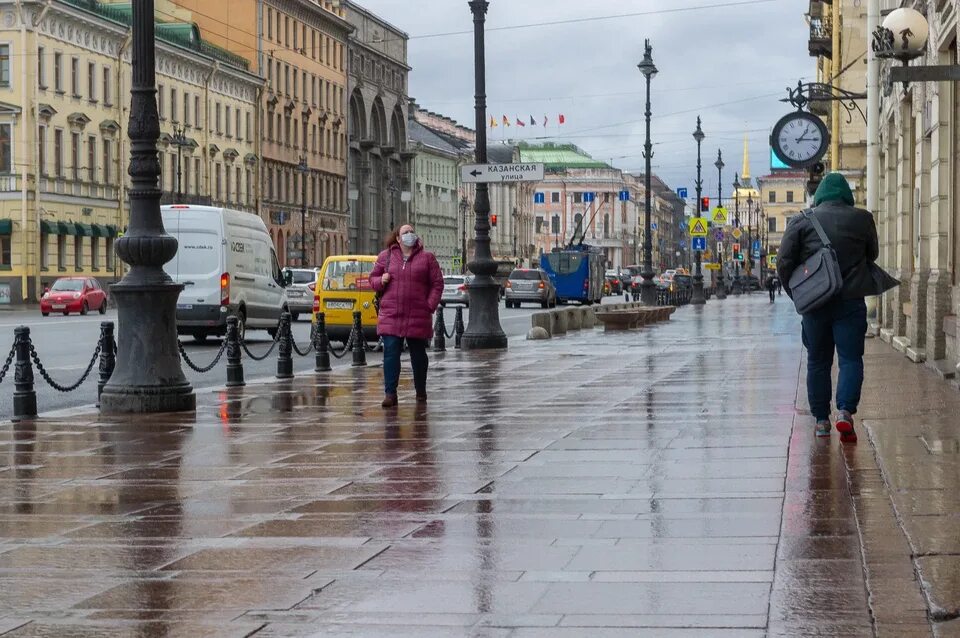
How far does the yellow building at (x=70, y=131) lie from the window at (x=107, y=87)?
1.7 inches

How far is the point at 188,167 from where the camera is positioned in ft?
282

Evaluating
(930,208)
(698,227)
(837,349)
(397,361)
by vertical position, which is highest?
(698,227)

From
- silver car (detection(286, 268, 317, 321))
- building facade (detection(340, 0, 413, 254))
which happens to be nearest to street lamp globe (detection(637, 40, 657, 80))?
silver car (detection(286, 268, 317, 321))

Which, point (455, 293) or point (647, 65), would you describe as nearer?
point (647, 65)

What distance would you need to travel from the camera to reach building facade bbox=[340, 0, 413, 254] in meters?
121

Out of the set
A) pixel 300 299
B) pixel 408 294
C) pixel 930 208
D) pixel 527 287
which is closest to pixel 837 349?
pixel 408 294

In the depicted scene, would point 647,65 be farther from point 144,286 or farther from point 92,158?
point 144,286

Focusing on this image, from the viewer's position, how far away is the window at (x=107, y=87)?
75312mm

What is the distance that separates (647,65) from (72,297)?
20156mm

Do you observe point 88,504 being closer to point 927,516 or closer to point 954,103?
point 927,516

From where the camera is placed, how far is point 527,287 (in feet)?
245

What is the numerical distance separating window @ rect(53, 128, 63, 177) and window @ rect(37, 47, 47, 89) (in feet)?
7.04

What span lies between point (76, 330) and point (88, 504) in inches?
1219

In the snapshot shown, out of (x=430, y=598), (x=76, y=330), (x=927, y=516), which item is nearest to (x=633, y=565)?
(x=430, y=598)
